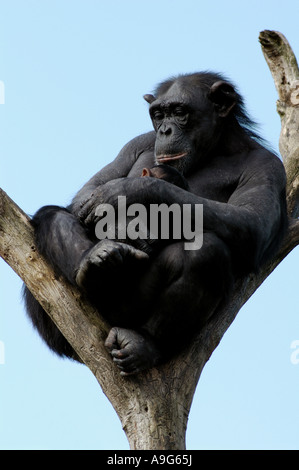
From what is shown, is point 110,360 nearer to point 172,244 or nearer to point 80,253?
point 80,253

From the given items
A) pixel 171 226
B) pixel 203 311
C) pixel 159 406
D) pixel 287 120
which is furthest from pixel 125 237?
pixel 287 120

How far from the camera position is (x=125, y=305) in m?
4.47

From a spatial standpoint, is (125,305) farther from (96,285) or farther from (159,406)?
(159,406)

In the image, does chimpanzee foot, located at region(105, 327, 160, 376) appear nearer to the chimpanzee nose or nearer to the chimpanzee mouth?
the chimpanzee mouth

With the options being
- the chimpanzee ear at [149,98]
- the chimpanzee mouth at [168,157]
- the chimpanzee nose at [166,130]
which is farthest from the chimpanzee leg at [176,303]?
the chimpanzee ear at [149,98]

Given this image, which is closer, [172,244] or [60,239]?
[172,244]

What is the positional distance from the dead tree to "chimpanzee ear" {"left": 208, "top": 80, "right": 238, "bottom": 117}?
1.22m

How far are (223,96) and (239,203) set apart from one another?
100 cm

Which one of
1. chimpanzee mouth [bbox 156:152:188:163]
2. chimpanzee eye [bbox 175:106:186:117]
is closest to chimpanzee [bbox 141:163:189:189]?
chimpanzee mouth [bbox 156:152:188:163]

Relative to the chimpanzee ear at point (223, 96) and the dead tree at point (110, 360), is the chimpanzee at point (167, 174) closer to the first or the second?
the dead tree at point (110, 360)

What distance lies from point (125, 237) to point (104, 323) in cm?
52

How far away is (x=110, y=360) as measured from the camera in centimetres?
435

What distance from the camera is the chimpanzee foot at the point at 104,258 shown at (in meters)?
4.21

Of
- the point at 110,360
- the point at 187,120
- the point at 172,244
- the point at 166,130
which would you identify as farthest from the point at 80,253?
the point at 187,120
